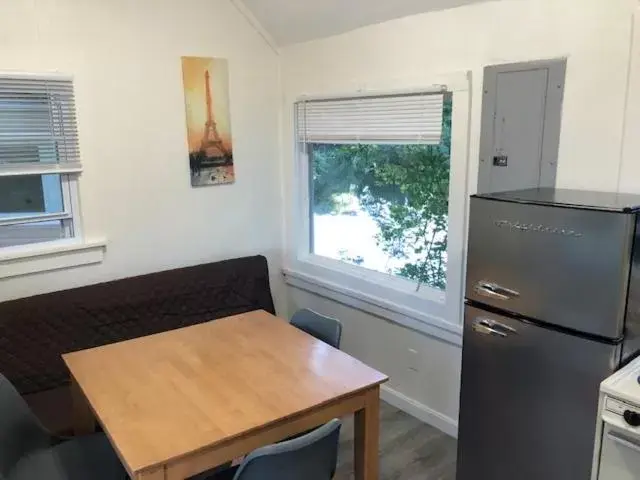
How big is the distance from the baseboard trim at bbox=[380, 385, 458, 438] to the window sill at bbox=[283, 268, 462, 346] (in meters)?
0.46

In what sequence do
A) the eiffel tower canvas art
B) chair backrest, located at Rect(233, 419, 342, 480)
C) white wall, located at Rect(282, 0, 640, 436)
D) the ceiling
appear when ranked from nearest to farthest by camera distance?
chair backrest, located at Rect(233, 419, 342, 480)
white wall, located at Rect(282, 0, 640, 436)
the ceiling
the eiffel tower canvas art

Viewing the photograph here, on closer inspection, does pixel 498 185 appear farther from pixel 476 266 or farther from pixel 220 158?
pixel 220 158

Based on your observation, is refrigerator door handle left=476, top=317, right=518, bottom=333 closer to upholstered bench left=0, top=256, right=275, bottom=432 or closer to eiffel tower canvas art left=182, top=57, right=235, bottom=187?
upholstered bench left=0, top=256, right=275, bottom=432

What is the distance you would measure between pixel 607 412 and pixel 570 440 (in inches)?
10.2

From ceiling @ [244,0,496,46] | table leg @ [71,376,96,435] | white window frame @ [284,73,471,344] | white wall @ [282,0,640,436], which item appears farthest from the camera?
ceiling @ [244,0,496,46]

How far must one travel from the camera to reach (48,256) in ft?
9.75

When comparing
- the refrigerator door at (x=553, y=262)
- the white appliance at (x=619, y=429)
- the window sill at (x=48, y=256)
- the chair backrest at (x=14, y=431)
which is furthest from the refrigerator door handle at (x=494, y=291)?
the window sill at (x=48, y=256)

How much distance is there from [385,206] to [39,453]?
86.4 inches

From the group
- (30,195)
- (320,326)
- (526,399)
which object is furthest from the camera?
(30,195)


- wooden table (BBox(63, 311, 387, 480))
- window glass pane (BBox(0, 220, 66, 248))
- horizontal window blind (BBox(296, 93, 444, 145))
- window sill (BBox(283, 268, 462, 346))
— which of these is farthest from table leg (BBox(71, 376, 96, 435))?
horizontal window blind (BBox(296, 93, 444, 145))

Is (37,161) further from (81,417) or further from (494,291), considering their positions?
(494,291)

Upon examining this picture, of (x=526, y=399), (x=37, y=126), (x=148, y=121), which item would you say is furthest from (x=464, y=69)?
(x=37, y=126)

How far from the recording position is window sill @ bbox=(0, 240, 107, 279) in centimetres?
287

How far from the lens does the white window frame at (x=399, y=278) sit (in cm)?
267
